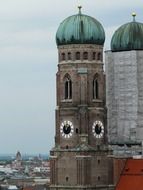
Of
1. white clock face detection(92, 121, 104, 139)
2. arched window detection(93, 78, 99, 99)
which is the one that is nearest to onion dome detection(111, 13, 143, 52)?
arched window detection(93, 78, 99, 99)

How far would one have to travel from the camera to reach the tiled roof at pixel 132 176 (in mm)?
82312

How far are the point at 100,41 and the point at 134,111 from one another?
26.4 feet

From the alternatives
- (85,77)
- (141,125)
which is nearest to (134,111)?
(141,125)

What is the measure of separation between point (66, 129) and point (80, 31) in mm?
9304

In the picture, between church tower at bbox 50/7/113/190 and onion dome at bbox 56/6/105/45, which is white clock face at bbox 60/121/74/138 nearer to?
church tower at bbox 50/7/113/190

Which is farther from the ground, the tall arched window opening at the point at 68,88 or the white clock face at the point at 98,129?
the tall arched window opening at the point at 68,88

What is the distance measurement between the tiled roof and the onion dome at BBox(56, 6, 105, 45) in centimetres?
1188

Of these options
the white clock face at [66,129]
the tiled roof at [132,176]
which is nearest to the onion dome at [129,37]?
the white clock face at [66,129]

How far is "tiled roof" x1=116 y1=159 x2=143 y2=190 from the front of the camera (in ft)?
270

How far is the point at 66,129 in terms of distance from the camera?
84.3 m

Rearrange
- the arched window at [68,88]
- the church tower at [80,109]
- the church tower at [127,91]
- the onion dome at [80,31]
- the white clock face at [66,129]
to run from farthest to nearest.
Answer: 1. the church tower at [127,91]
2. the arched window at [68,88]
3. the onion dome at [80,31]
4. the white clock face at [66,129]
5. the church tower at [80,109]

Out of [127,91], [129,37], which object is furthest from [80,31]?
[127,91]

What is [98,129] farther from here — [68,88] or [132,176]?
[132,176]

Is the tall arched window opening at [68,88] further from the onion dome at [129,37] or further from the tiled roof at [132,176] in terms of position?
the tiled roof at [132,176]
